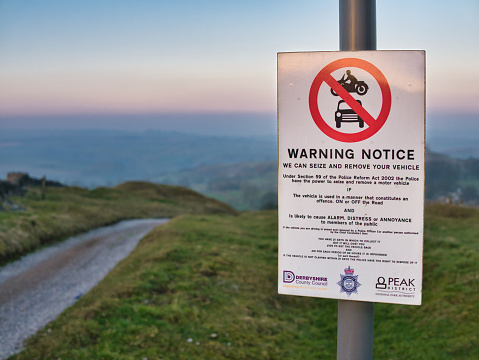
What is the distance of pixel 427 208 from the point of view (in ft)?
60.1

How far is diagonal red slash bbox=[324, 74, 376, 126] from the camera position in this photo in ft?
10.0

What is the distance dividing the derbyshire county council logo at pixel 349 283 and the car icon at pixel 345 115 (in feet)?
3.20

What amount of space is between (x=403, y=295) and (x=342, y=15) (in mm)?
1907

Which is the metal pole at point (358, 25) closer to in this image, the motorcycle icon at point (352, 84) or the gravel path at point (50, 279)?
the motorcycle icon at point (352, 84)

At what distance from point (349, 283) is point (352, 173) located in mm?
740

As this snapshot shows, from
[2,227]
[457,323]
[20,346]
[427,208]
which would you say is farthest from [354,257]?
[427,208]

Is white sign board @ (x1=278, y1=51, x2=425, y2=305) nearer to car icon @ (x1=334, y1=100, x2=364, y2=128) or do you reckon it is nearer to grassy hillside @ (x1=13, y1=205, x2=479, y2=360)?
car icon @ (x1=334, y1=100, x2=364, y2=128)

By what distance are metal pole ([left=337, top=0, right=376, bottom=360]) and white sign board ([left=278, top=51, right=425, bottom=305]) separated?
97mm

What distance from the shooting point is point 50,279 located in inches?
490

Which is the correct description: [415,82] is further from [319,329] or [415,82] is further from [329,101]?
[319,329]

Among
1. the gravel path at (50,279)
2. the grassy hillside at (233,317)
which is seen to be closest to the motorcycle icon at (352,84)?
the grassy hillside at (233,317)

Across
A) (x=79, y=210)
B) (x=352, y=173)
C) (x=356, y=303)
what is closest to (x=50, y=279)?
(x=79, y=210)

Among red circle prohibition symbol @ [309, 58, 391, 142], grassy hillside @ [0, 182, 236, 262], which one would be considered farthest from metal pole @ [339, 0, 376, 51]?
grassy hillside @ [0, 182, 236, 262]

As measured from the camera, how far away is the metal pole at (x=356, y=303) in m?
3.08
